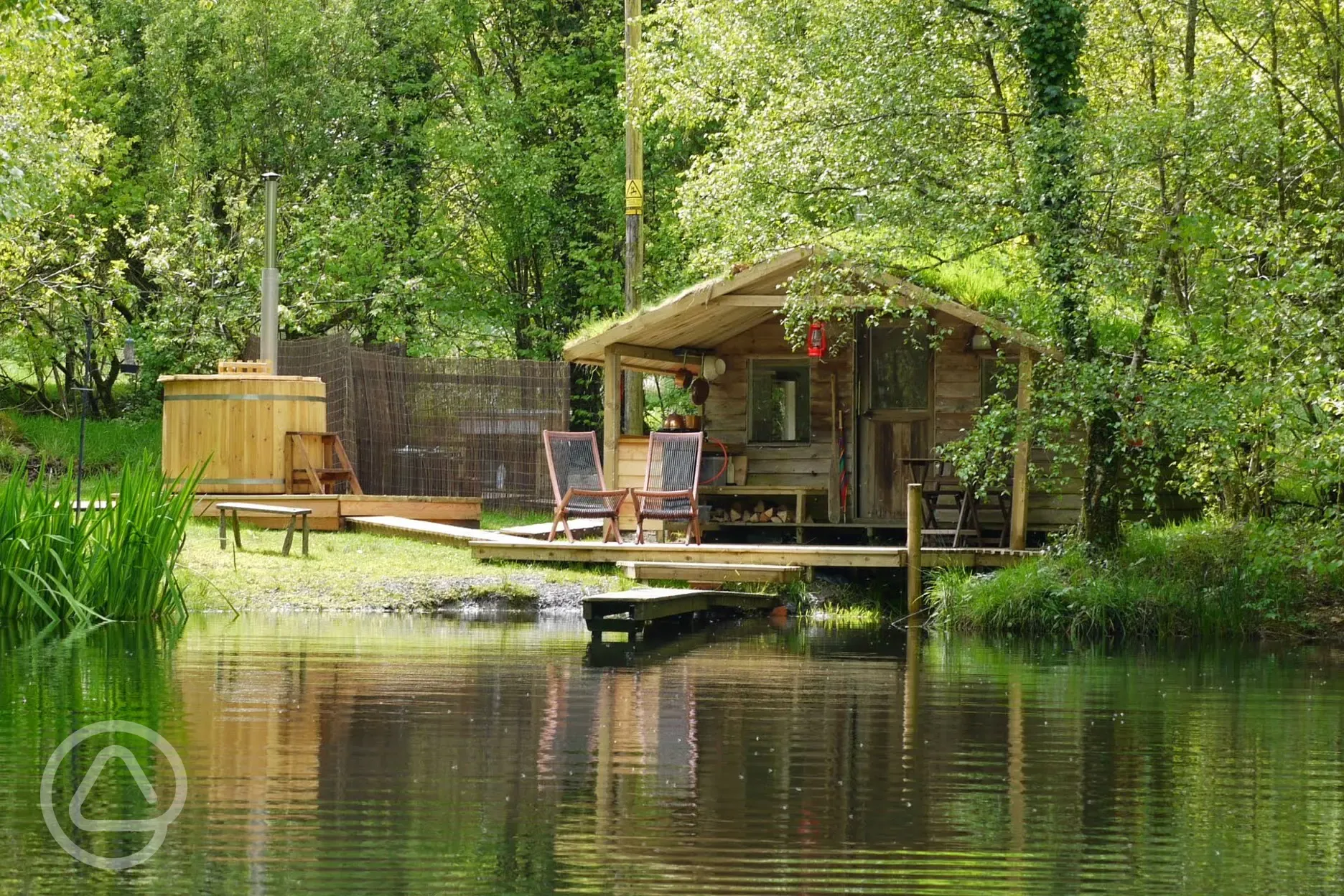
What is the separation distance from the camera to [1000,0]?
53.3ft

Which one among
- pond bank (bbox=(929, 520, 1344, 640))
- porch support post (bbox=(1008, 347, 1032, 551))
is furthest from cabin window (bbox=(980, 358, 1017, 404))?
pond bank (bbox=(929, 520, 1344, 640))

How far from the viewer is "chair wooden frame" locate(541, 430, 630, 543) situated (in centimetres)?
1628

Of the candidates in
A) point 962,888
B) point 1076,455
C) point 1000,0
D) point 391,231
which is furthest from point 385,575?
point 391,231

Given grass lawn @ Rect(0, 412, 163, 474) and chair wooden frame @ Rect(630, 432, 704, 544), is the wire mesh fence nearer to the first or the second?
grass lawn @ Rect(0, 412, 163, 474)

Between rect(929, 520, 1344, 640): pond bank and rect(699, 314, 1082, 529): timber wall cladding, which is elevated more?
rect(699, 314, 1082, 529): timber wall cladding

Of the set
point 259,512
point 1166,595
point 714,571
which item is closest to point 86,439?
point 259,512

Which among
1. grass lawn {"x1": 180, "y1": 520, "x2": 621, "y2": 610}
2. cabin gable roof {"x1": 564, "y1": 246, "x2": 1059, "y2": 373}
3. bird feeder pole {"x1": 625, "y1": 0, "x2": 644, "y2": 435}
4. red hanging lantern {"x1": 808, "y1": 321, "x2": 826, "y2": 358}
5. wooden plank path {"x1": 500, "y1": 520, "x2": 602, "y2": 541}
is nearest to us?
grass lawn {"x1": 180, "y1": 520, "x2": 621, "y2": 610}

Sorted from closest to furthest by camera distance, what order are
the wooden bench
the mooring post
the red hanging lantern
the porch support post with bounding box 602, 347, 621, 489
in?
1. the mooring post
2. the wooden bench
3. the red hanging lantern
4. the porch support post with bounding box 602, 347, 621, 489

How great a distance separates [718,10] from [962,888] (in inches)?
676

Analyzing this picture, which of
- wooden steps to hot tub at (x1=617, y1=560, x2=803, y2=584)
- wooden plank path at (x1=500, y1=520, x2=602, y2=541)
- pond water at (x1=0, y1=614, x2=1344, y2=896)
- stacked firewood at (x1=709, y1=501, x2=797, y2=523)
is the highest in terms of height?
stacked firewood at (x1=709, y1=501, x2=797, y2=523)

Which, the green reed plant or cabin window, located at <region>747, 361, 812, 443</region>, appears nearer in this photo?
the green reed plant

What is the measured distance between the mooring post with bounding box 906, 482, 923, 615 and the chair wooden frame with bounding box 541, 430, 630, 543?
2750mm

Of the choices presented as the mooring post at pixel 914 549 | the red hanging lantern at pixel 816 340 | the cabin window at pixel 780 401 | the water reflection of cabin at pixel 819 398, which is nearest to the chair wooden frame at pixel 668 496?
the water reflection of cabin at pixel 819 398

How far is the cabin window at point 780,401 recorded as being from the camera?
18984 mm
